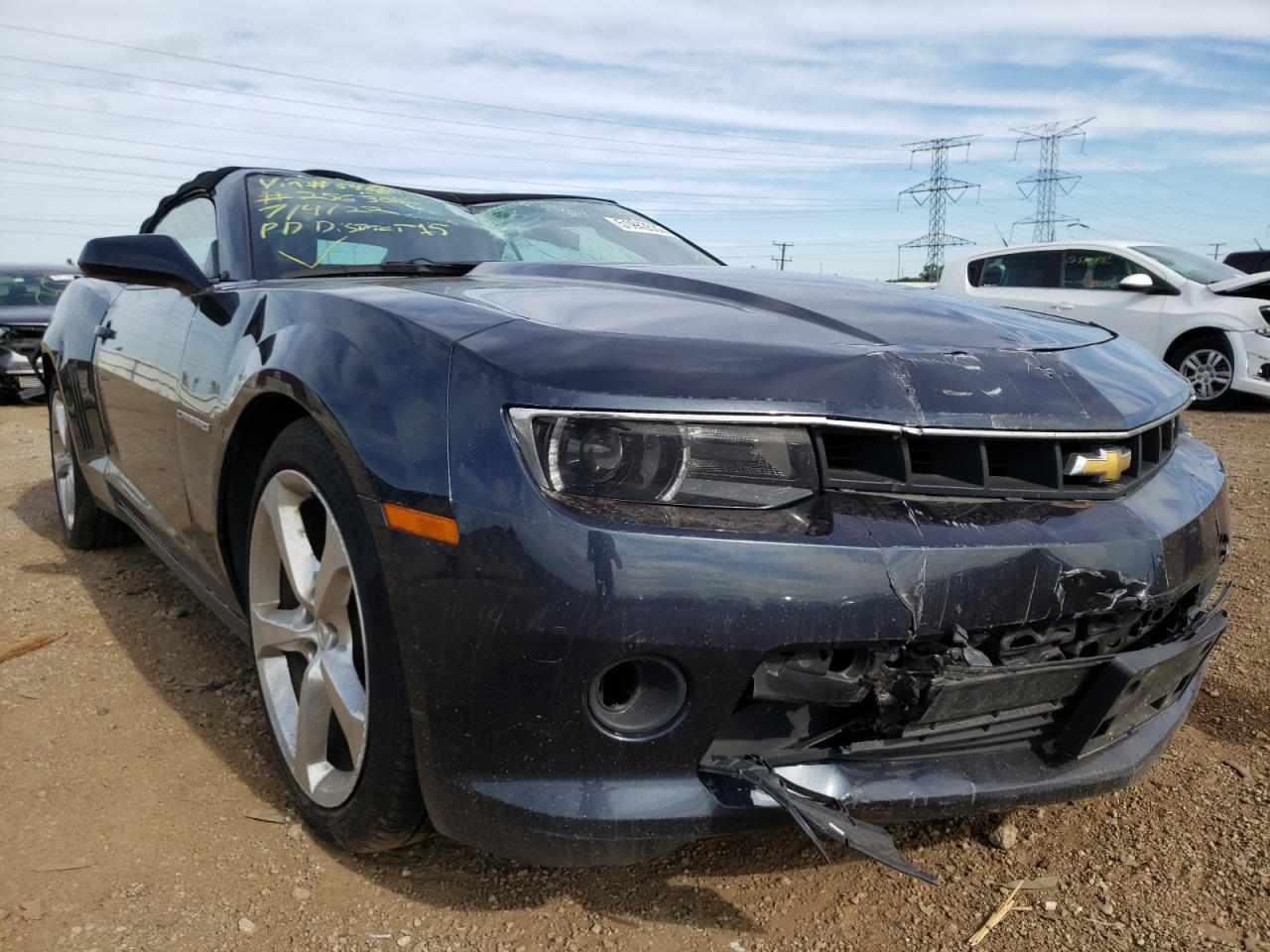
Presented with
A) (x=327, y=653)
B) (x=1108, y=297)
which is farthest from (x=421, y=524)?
(x=1108, y=297)

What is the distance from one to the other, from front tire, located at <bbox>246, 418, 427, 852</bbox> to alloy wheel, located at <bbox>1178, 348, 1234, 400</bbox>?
8.78 m

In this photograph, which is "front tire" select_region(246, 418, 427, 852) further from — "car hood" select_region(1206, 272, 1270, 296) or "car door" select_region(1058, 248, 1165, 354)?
"car hood" select_region(1206, 272, 1270, 296)

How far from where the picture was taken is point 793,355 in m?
1.66

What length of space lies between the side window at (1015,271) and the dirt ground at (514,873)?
27.6 ft

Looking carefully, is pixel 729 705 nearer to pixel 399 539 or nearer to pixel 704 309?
pixel 399 539

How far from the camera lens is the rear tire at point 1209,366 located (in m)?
8.95

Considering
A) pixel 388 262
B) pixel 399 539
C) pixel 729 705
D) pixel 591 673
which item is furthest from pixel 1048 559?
pixel 388 262

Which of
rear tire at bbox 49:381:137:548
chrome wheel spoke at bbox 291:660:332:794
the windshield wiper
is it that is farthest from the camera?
rear tire at bbox 49:381:137:548

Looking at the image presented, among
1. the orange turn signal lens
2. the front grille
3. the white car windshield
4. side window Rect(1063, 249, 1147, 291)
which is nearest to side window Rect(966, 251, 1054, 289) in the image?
side window Rect(1063, 249, 1147, 291)

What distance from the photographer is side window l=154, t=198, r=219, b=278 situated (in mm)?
2998

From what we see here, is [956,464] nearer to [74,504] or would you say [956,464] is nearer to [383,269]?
[383,269]

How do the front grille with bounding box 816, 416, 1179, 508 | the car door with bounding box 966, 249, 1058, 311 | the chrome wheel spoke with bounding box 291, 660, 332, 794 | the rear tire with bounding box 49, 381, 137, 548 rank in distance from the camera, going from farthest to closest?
the car door with bounding box 966, 249, 1058, 311 → the rear tire with bounding box 49, 381, 137, 548 → the chrome wheel spoke with bounding box 291, 660, 332, 794 → the front grille with bounding box 816, 416, 1179, 508

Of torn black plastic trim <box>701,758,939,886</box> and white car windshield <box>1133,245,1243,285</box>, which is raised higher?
white car windshield <box>1133,245,1243,285</box>

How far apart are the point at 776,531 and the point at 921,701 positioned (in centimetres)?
35
